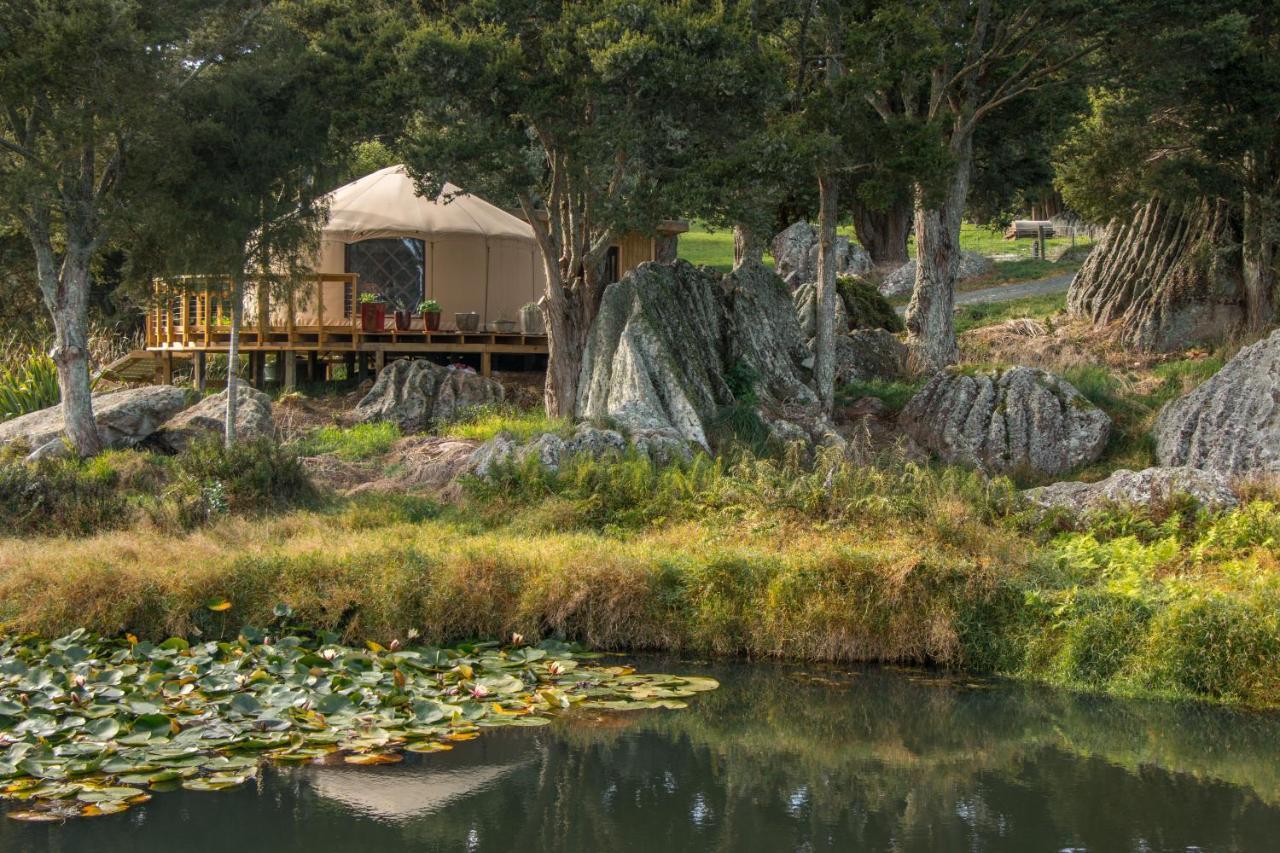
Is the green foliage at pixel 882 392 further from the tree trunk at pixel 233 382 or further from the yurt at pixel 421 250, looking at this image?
the tree trunk at pixel 233 382

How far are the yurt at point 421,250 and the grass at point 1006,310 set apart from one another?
8991 millimetres

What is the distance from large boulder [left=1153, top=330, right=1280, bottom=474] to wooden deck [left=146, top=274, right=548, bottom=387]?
1087cm

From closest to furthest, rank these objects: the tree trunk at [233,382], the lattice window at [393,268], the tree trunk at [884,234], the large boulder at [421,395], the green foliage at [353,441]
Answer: the tree trunk at [233,382], the green foliage at [353,441], the large boulder at [421,395], the lattice window at [393,268], the tree trunk at [884,234]

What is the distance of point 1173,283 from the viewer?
25.5 meters

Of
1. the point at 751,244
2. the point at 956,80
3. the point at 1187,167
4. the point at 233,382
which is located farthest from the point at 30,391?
the point at 1187,167

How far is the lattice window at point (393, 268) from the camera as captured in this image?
81.1 feet

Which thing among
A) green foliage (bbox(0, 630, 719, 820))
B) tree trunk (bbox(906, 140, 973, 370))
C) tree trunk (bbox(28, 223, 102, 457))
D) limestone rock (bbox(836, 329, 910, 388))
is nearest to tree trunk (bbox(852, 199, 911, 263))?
tree trunk (bbox(906, 140, 973, 370))

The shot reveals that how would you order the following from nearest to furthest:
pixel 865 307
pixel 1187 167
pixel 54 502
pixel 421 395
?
pixel 54 502, pixel 421 395, pixel 1187 167, pixel 865 307

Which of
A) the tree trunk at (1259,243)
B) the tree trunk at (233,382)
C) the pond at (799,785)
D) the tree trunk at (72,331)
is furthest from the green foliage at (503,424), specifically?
the tree trunk at (1259,243)

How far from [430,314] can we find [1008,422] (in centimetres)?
977

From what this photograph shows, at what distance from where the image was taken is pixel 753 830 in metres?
8.70

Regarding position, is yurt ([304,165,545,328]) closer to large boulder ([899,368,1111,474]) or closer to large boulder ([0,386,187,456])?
large boulder ([0,386,187,456])

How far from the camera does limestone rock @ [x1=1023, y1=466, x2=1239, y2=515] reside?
47.1 feet

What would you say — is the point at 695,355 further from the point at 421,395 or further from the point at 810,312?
the point at 421,395
